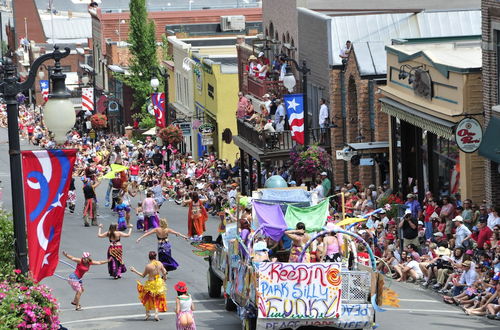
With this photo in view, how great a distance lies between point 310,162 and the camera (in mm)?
39469

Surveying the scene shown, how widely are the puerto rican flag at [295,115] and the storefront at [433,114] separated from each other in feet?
14.9

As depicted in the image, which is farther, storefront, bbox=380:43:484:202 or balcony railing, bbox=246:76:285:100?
balcony railing, bbox=246:76:285:100

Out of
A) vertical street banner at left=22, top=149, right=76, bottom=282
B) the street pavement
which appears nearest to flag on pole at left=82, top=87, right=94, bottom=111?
the street pavement

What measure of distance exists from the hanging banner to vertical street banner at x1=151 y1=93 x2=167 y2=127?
42272mm

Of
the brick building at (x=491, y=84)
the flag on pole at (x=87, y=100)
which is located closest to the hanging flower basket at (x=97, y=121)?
the flag on pole at (x=87, y=100)

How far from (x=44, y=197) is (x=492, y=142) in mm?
18582

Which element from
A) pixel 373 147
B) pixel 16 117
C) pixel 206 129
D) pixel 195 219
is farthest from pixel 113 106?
pixel 16 117

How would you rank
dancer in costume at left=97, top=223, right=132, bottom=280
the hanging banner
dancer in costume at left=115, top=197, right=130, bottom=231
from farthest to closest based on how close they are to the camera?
1. dancer in costume at left=115, top=197, right=130, bottom=231
2. dancer in costume at left=97, top=223, right=132, bottom=280
3. the hanging banner

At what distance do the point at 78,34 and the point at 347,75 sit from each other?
325 feet

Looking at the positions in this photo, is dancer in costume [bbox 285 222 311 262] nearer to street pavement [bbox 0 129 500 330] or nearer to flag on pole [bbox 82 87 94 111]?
street pavement [bbox 0 129 500 330]

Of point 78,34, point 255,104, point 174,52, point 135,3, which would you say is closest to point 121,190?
point 255,104

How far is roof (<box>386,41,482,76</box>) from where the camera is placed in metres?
33.5

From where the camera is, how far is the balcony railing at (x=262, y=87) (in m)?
51.2

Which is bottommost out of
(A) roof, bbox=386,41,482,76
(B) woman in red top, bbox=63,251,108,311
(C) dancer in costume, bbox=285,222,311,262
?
(B) woman in red top, bbox=63,251,108,311
